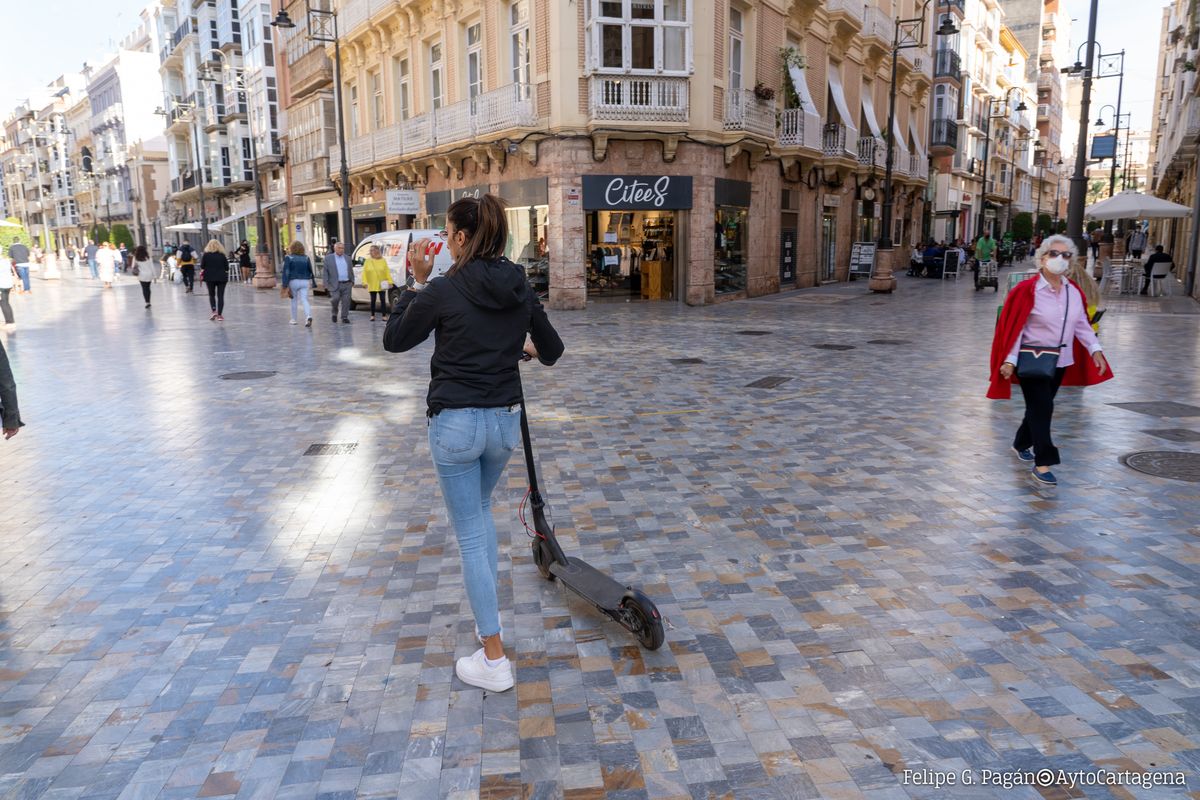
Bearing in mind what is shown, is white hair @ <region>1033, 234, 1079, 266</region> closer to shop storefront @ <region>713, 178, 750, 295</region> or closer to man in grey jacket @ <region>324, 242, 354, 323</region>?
man in grey jacket @ <region>324, 242, 354, 323</region>

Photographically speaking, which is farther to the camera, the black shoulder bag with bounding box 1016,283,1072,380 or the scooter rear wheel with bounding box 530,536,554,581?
the black shoulder bag with bounding box 1016,283,1072,380

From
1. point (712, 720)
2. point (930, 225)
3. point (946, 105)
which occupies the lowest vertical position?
point (712, 720)

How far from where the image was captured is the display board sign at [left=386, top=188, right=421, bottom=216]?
26328mm

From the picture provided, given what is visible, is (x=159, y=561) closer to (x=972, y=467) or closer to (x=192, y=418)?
(x=192, y=418)

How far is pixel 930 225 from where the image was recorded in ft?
147

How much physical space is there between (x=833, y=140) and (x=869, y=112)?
5.34 meters

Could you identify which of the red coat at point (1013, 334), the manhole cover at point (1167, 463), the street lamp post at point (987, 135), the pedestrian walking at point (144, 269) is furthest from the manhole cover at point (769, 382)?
the street lamp post at point (987, 135)

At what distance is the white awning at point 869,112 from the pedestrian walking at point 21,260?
3028cm

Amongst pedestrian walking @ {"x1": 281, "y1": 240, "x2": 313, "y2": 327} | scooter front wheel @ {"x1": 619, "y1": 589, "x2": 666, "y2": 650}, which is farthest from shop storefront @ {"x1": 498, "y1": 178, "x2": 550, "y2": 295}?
scooter front wheel @ {"x1": 619, "y1": 589, "x2": 666, "y2": 650}

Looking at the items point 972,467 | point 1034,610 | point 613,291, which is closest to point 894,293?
point 613,291

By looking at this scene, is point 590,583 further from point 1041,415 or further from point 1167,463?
point 1167,463

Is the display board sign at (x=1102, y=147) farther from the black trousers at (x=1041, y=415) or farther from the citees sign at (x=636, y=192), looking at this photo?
the black trousers at (x=1041, y=415)

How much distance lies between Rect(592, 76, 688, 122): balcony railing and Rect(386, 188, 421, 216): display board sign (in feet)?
29.6

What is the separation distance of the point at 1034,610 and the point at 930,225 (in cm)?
4529
